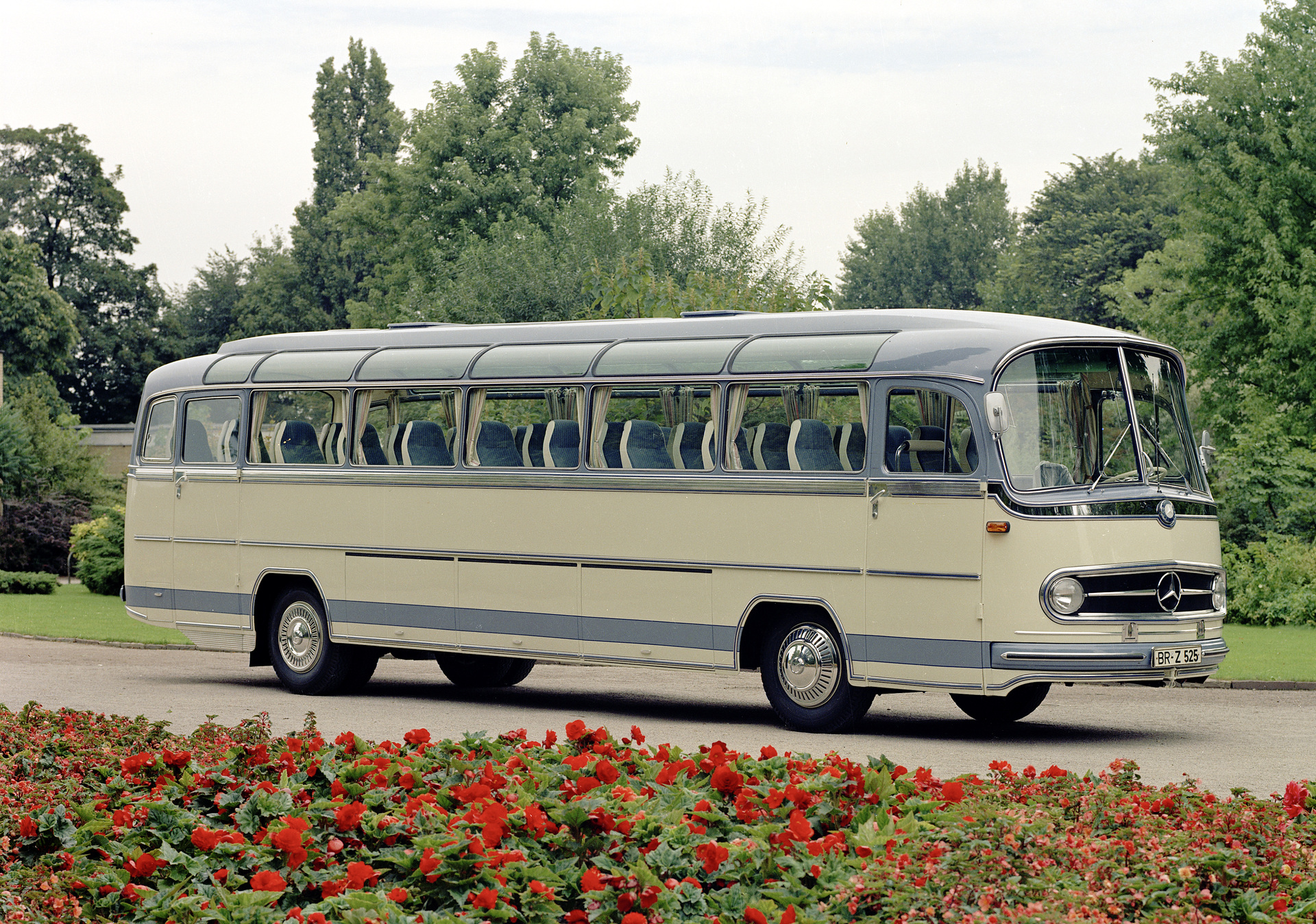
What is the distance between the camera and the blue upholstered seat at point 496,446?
15.1 meters

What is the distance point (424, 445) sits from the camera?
51.6ft

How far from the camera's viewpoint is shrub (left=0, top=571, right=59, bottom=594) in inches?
1400

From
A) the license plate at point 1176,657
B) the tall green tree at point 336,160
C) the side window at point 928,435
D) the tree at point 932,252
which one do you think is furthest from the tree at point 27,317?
the license plate at point 1176,657

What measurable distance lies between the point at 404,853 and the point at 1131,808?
2688 mm

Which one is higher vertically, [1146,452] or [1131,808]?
[1146,452]

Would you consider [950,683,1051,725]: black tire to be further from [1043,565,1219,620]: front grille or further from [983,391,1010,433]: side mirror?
[983,391,1010,433]: side mirror

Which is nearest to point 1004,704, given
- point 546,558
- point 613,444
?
point 613,444

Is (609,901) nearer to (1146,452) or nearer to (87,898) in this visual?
(87,898)

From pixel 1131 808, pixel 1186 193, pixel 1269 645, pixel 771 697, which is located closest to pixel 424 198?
pixel 1186 193

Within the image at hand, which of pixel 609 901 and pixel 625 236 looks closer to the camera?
pixel 609 901

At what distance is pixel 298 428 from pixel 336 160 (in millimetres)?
64708

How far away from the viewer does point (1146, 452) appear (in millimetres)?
12531

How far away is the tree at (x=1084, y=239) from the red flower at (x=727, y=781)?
56.9 m

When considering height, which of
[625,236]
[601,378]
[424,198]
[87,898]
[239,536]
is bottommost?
[87,898]
